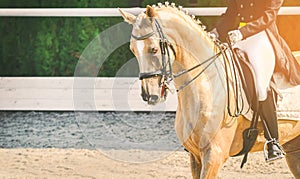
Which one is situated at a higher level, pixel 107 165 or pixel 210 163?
pixel 210 163

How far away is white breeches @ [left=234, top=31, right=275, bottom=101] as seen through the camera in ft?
15.1

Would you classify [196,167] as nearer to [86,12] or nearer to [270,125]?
[270,125]

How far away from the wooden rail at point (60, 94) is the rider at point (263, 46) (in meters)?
3.79

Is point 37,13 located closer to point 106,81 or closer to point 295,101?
point 106,81

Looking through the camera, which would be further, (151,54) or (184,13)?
(184,13)

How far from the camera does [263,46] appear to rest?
4676 mm

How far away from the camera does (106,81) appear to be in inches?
338

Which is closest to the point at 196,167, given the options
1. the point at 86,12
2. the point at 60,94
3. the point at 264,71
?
the point at 264,71

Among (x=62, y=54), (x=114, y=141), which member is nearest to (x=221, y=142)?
(x=114, y=141)

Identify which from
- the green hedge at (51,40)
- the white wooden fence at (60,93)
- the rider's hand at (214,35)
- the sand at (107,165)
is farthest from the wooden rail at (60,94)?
the rider's hand at (214,35)

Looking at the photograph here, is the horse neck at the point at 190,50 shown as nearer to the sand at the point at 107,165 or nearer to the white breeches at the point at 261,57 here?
the white breeches at the point at 261,57

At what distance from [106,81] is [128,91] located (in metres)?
0.42

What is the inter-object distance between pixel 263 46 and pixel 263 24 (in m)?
0.17

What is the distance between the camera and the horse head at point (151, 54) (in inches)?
165
